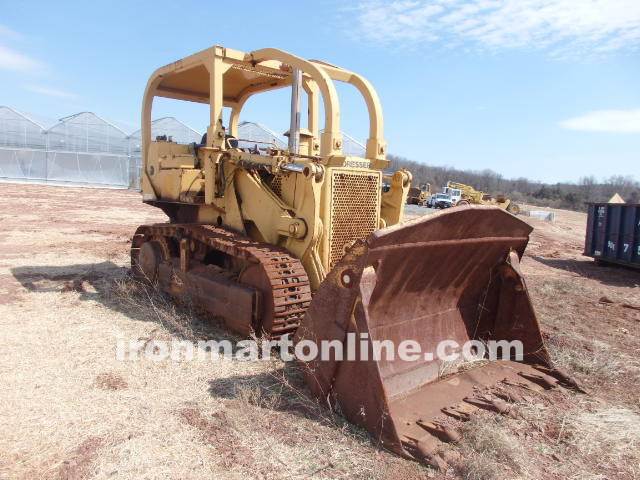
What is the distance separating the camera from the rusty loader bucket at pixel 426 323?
2996 millimetres

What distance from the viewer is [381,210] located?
554cm

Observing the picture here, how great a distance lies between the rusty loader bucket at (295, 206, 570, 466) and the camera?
2996mm

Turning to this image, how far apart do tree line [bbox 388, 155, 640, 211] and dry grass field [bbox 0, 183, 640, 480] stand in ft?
110

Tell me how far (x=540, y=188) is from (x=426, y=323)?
2880 inches

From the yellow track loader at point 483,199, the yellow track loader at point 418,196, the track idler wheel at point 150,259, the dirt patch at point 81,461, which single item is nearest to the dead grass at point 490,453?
the dirt patch at point 81,461

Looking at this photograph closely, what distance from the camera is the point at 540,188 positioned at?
229 ft

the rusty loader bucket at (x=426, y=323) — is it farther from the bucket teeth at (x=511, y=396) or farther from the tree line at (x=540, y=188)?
the tree line at (x=540, y=188)

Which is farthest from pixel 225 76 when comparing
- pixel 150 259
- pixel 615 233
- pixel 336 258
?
pixel 615 233

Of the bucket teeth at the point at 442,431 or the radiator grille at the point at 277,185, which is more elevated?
the radiator grille at the point at 277,185

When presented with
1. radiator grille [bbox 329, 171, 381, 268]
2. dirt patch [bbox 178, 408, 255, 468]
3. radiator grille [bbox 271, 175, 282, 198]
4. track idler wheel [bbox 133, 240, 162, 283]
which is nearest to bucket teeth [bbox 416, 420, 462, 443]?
dirt patch [bbox 178, 408, 255, 468]

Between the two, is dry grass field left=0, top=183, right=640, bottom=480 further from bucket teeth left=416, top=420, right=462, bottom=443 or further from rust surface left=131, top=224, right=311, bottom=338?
rust surface left=131, top=224, right=311, bottom=338

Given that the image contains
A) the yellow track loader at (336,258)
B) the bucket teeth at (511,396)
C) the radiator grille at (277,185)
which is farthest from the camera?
the radiator grille at (277,185)

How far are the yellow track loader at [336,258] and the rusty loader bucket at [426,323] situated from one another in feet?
0.04

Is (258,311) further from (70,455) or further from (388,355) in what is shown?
(70,455)
